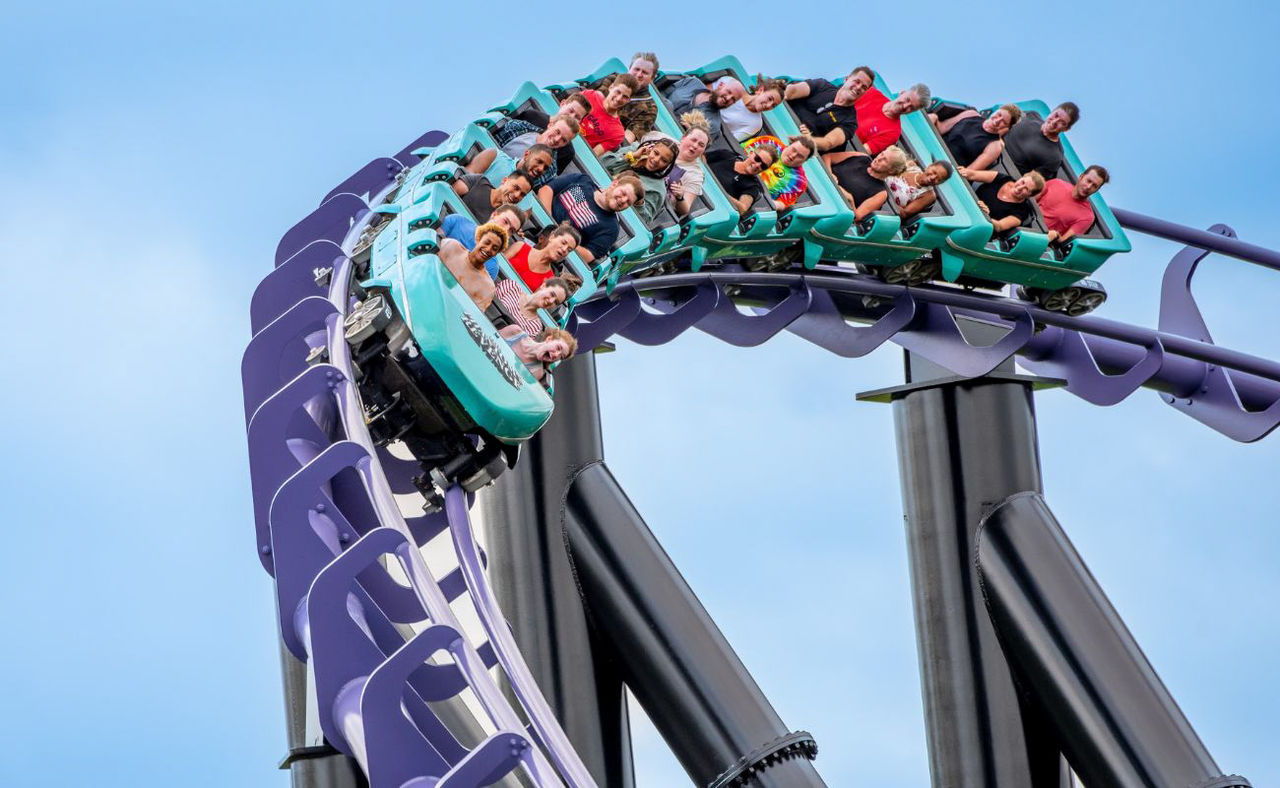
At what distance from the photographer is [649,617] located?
621 cm

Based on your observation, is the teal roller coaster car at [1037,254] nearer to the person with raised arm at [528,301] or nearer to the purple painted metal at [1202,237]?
the purple painted metal at [1202,237]

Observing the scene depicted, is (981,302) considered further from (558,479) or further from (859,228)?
(558,479)

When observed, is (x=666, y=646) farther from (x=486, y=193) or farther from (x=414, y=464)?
(x=486, y=193)

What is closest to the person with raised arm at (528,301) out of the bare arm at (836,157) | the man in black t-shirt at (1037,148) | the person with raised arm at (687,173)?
the person with raised arm at (687,173)

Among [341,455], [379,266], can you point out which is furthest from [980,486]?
[341,455]

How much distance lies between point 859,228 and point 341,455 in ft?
10.1

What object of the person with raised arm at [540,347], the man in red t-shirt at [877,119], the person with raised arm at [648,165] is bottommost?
the person with raised arm at [540,347]

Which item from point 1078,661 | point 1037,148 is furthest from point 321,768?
point 1037,148

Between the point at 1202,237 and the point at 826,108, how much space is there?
2.01m

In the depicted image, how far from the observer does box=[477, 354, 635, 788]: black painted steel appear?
20.5ft

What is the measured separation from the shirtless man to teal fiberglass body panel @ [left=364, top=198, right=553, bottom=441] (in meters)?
0.12

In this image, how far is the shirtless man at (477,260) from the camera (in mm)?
5086

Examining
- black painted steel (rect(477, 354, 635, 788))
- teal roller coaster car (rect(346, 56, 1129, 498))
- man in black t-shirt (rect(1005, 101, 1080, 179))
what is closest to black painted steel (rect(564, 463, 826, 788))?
black painted steel (rect(477, 354, 635, 788))

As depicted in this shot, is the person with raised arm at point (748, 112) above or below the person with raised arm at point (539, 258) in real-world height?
above
